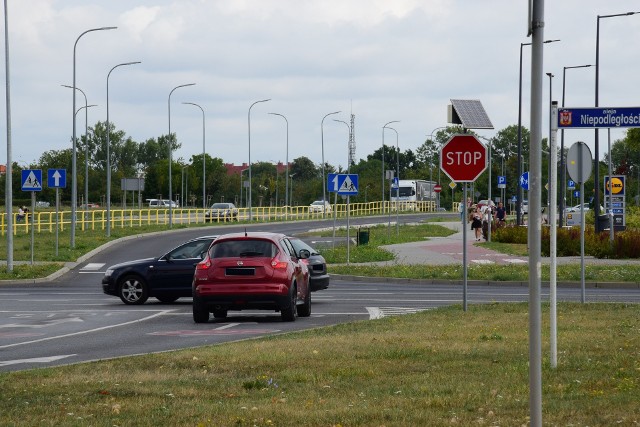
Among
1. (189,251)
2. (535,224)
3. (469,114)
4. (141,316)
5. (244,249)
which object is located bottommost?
(141,316)

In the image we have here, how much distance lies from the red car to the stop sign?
3.65 m

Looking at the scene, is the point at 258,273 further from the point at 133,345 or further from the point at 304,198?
the point at 304,198

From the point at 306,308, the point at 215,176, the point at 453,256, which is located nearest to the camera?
the point at 306,308

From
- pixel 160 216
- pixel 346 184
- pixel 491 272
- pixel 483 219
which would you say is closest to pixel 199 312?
pixel 491 272

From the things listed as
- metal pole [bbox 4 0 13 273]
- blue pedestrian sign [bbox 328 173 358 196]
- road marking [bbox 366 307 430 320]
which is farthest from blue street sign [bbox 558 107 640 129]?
metal pole [bbox 4 0 13 273]

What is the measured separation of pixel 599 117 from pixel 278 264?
994 centimetres

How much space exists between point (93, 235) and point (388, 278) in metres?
30.7

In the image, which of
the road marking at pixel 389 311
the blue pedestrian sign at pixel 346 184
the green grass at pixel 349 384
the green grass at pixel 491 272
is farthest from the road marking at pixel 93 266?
the green grass at pixel 349 384

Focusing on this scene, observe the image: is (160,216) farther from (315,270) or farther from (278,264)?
(278,264)

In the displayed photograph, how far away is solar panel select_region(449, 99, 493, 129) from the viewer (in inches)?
834

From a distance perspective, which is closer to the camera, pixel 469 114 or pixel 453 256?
pixel 469 114

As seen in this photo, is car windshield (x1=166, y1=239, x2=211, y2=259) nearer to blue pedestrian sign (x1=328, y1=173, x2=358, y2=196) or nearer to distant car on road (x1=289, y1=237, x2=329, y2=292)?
distant car on road (x1=289, y1=237, x2=329, y2=292)

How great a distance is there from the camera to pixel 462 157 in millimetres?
20391

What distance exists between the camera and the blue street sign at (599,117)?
13.0 m
